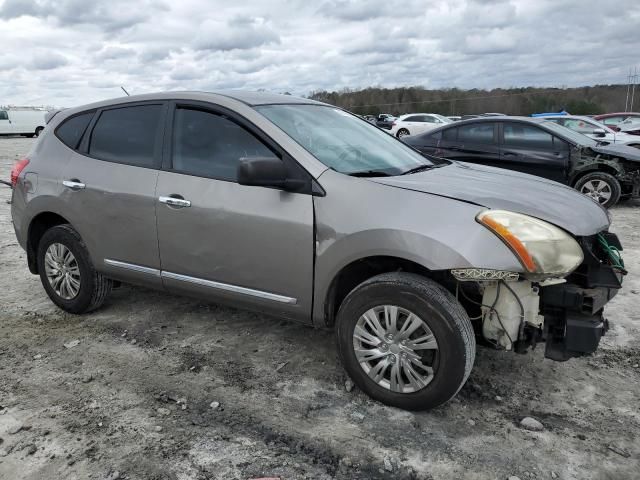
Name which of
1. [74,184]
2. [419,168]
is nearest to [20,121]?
[74,184]

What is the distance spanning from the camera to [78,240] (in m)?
4.30

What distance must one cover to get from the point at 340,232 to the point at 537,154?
6571 millimetres

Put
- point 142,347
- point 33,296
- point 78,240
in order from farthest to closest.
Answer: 1. point 33,296
2. point 78,240
3. point 142,347

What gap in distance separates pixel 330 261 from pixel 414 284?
20.0 inches

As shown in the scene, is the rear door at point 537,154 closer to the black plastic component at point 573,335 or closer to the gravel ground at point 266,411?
the gravel ground at point 266,411

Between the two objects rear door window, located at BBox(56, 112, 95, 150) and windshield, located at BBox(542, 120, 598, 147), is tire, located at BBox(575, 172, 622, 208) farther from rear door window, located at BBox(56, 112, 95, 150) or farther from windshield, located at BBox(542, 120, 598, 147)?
rear door window, located at BBox(56, 112, 95, 150)

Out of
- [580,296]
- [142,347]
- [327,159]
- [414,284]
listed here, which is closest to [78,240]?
[142,347]

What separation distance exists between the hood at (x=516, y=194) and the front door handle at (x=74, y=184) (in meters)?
2.31

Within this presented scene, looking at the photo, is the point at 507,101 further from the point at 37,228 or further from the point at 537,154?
the point at 37,228

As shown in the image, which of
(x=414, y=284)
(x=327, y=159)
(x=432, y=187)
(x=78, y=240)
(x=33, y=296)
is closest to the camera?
(x=414, y=284)

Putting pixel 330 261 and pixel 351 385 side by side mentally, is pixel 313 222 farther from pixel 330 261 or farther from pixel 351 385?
pixel 351 385

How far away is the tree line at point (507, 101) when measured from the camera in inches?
2290

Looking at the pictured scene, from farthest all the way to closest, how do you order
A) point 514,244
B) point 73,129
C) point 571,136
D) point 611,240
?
point 571,136
point 73,129
point 611,240
point 514,244

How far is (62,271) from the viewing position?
14.7 ft
